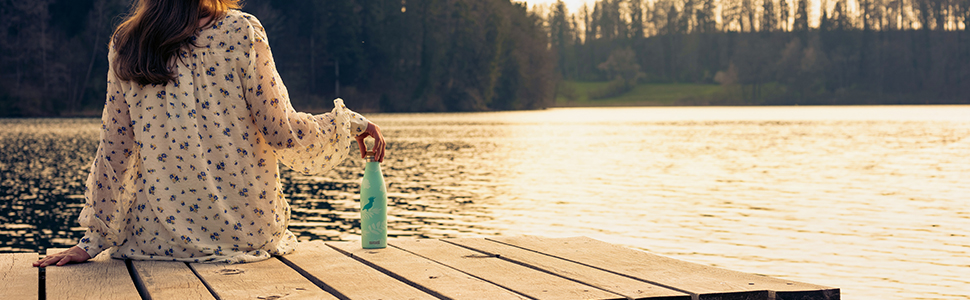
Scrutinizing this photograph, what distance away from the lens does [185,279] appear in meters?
3.15

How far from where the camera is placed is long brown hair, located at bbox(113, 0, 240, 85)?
362 cm

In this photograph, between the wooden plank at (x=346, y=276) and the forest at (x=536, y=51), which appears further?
the forest at (x=536, y=51)

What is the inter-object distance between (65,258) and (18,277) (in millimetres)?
250

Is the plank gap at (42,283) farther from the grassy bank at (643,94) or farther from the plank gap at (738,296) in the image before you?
the grassy bank at (643,94)

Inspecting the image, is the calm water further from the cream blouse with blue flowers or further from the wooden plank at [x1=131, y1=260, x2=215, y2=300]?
the wooden plank at [x1=131, y1=260, x2=215, y2=300]

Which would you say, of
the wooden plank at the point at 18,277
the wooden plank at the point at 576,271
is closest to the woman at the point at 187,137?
the wooden plank at the point at 18,277

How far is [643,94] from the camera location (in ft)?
397

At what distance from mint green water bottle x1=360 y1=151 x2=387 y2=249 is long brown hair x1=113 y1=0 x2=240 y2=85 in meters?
0.86

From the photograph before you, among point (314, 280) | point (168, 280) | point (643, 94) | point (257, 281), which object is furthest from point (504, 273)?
point (643, 94)

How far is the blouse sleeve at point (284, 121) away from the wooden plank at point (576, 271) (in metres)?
0.68

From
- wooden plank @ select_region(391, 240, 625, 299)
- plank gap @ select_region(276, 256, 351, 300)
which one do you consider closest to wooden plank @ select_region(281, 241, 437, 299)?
plank gap @ select_region(276, 256, 351, 300)

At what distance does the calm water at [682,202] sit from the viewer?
34.9ft

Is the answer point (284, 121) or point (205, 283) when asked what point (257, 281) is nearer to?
point (205, 283)

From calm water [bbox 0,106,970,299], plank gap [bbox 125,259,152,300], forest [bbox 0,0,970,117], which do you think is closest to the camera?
plank gap [bbox 125,259,152,300]
